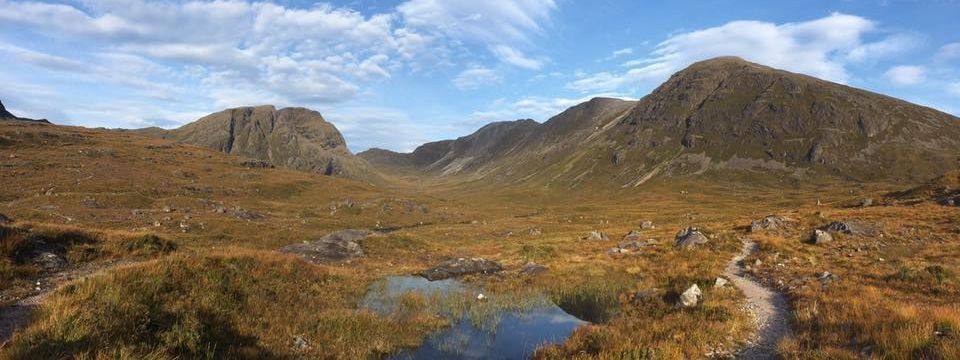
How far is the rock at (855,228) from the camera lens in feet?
124

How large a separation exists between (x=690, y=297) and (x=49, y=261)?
2609 centimetres

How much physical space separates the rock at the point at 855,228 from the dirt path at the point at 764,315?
17.1 m

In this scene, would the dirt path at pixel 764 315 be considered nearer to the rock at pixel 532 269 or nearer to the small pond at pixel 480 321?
the small pond at pixel 480 321

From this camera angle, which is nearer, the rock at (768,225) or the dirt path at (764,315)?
the dirt path at (764,315)

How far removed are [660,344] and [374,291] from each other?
58.5 feet

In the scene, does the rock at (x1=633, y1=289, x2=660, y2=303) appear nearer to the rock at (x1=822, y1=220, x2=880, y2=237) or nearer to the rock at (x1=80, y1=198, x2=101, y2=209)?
the rock at (x1=822, y1=220, x2=880, y2=237)

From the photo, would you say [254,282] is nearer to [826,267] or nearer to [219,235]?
[826,267]

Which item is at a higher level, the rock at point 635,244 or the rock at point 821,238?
the rock at point 821,238

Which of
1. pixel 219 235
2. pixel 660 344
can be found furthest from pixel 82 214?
pixel 660 344

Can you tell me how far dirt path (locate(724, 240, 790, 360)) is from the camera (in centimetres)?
1357

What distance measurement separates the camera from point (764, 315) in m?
17.8

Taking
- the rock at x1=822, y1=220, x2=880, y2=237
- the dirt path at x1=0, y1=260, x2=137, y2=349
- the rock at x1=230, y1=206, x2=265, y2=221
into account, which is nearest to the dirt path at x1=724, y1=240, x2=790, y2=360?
the rock at x1=822, y1=220, x2=880, y2=237

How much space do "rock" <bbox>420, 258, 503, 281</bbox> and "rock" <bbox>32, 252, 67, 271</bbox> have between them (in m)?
20.2

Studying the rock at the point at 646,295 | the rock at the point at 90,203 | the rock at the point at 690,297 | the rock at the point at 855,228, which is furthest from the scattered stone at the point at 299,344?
the rock at the point at 90,203
